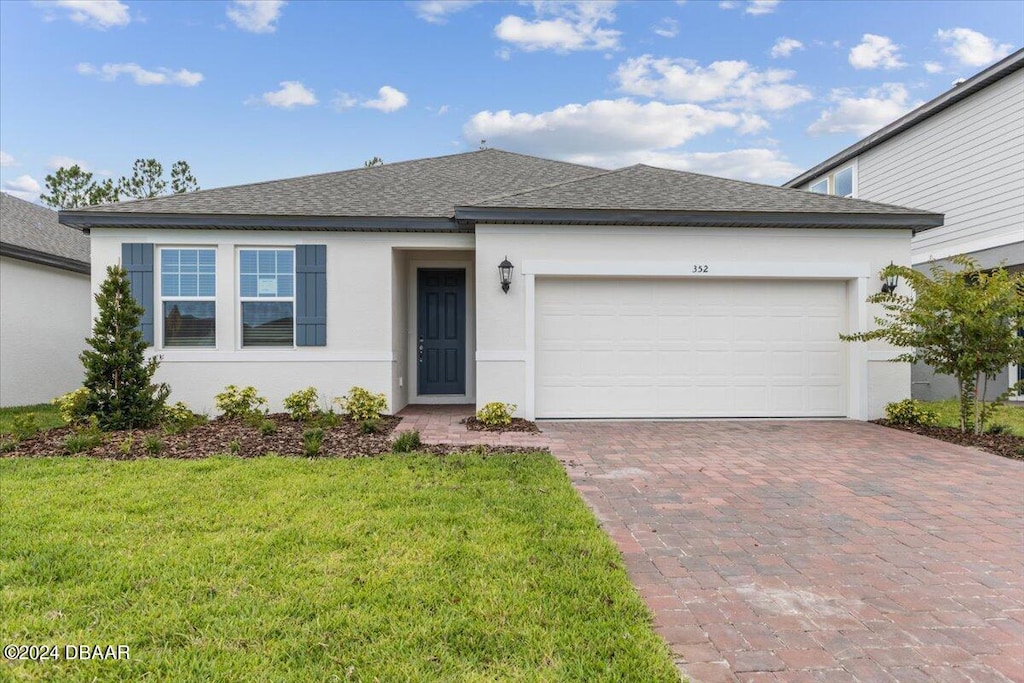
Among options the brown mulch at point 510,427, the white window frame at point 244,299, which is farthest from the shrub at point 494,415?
the white window frame at point 244,299

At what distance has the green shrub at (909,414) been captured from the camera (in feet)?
25.6

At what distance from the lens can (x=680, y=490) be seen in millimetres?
4586

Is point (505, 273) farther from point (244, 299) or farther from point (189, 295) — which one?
point (189, 295)

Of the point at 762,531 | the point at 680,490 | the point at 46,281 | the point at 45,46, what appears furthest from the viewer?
the point at 45,46

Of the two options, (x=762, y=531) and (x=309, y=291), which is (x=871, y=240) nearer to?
(x=762, y=531)

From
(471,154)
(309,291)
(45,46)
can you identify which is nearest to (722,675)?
(309,291)

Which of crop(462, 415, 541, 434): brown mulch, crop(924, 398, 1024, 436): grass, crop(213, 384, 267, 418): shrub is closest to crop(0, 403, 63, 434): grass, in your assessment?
crop(213, 384, 267, 418): shrub

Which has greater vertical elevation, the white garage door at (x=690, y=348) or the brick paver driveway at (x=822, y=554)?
the white garage door at (x=690, y=348)

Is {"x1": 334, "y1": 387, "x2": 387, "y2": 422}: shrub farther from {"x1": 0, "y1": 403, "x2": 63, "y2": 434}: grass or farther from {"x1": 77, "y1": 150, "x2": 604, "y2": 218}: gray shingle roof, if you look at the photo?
{"x1": 0, "y1": 403, "x2": 63, "y2": 434}: grass

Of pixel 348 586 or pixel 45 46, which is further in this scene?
pixel 45 46

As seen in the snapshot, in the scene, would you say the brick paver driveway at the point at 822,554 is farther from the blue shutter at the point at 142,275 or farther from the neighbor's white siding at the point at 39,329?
the neighbor's white siding at the point at 39,329

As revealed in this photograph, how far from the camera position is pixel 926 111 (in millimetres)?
11727

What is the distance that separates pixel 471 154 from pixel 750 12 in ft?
21.0

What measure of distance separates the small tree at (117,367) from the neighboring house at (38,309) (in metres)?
4.72
